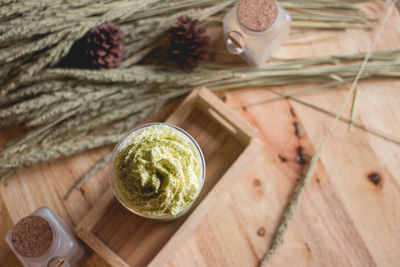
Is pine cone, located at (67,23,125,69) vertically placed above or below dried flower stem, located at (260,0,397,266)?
above

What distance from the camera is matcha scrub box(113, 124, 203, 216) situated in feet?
1.82

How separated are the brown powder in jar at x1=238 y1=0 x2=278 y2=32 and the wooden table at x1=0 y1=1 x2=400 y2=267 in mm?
156

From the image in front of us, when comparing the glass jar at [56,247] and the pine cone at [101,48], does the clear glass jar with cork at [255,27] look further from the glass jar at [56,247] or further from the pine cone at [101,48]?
the glass jar at [56,247]

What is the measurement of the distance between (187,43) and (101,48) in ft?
0.59

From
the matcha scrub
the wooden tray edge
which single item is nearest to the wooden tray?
the wooden tray edge

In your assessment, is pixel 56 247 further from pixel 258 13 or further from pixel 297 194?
pixel 258 13

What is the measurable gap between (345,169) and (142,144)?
1.54ft

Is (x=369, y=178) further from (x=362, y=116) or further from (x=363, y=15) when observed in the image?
(x=363, y=15)

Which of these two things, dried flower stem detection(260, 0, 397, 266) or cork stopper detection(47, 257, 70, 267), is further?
dried flower stem detection(260, 0, 397, 266)

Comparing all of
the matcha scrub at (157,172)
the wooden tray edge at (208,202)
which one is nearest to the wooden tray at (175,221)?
the wooden tray edge at (208,202)

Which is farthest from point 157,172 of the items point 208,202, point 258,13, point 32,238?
point 258,13

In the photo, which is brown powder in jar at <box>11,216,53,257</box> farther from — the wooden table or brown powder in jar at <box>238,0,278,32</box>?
brown powder in jar at <box>238,0,278,32</box>

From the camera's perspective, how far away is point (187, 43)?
755 millimetres

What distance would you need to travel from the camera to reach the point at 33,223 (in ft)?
2.13
